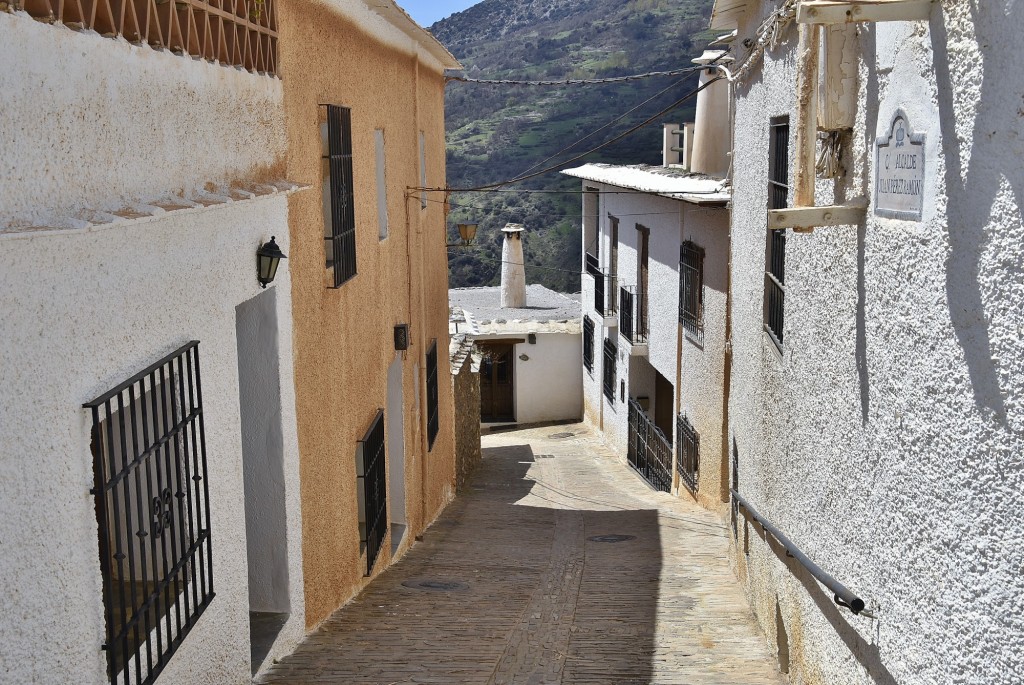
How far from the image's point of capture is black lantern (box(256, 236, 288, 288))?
6.03m

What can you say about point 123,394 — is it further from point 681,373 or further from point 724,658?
point 681,373

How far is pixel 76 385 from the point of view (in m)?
3.68

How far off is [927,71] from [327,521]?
5216mm

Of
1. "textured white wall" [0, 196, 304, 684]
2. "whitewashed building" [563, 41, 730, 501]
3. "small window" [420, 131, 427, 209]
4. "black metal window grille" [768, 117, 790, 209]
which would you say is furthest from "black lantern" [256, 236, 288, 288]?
"small window" [420, 131, 427, 209]

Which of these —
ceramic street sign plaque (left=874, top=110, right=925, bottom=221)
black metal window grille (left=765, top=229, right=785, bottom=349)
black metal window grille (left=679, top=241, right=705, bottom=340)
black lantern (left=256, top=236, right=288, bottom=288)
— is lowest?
black metal window grille (left=679, top=241, right=705, bottom=340)

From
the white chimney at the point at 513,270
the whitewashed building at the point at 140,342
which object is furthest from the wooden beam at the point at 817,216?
the white chimney at the point at 513,270

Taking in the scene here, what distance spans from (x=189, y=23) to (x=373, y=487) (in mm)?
5270

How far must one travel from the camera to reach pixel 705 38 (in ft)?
222

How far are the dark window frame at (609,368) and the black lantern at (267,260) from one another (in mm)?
15486

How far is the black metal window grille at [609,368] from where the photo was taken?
2162 centimetres

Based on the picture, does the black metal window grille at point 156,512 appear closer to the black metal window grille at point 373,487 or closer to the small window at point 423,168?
the black metal window grille at point 373,487

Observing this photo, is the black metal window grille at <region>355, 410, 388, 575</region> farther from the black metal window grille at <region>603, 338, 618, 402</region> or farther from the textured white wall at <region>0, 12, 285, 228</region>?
the black metal window grille at <region>603, 338, 618, 402</region>

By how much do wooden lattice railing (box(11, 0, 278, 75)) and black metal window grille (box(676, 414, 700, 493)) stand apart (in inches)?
382

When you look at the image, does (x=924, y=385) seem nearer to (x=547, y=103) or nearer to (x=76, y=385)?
(x=76, y=385)
